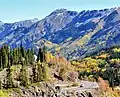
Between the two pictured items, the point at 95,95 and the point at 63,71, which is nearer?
the point at 95,95

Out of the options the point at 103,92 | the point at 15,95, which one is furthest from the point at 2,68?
the point at 103,92

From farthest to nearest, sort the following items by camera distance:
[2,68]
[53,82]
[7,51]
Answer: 1. [7,51]
2. [2,68]
3. [53,82]

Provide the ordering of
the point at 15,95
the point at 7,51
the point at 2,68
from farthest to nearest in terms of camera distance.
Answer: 1. the point at 7,51
2. the point at 2,68
3. the point at 15,95

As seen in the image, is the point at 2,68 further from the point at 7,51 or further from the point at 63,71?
the point at 63,71

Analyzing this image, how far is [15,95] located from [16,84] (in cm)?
686

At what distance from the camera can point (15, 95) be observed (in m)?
142

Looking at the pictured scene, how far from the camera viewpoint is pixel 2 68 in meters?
182

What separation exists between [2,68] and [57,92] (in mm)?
36071

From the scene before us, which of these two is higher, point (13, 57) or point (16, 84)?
point (13, 57)

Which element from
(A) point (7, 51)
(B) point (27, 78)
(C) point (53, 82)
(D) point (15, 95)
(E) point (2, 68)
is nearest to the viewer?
(D) point (15, 95)

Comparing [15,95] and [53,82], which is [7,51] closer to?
[53,82]

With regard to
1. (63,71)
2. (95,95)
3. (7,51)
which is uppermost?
(7,51)

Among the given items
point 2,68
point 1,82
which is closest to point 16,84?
point 1,82

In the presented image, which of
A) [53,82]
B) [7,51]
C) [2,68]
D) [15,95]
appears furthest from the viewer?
[7,51]
